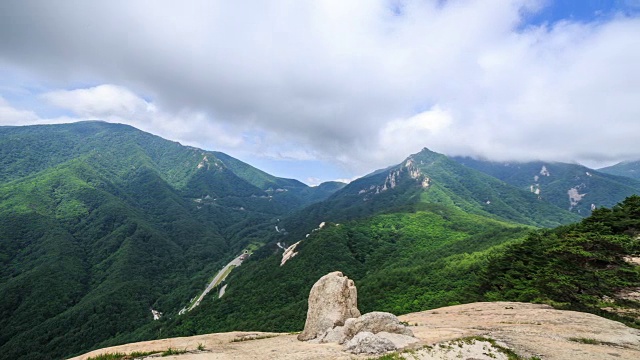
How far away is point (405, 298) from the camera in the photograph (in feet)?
297

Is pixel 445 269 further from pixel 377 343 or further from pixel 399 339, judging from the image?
pixel 377 343

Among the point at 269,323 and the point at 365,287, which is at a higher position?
the point at 365,287

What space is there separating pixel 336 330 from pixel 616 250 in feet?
117

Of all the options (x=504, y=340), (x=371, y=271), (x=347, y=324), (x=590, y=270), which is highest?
(x=590, y=270)

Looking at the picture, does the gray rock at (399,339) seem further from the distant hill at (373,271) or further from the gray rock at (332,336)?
the distant hill at (373,271)

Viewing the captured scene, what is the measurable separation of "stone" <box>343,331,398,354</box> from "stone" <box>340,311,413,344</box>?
98.3 inches

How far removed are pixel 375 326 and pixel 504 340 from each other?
9.60 m

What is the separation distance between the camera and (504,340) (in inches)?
869

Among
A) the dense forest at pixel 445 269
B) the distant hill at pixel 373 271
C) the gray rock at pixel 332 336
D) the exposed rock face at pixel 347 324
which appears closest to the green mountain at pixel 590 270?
Result: the dense forest at pixel 445 269

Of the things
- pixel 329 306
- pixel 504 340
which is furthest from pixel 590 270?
pixel 329 306

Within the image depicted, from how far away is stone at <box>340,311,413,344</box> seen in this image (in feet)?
82.0

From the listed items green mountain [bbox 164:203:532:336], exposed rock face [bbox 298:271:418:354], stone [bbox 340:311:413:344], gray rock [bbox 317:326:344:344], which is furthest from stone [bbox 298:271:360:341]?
green mountain [bbox 164:203:532:336]

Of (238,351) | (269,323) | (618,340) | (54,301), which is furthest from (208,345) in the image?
(54,301)

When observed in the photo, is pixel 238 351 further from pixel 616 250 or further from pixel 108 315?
pixel 108 315
